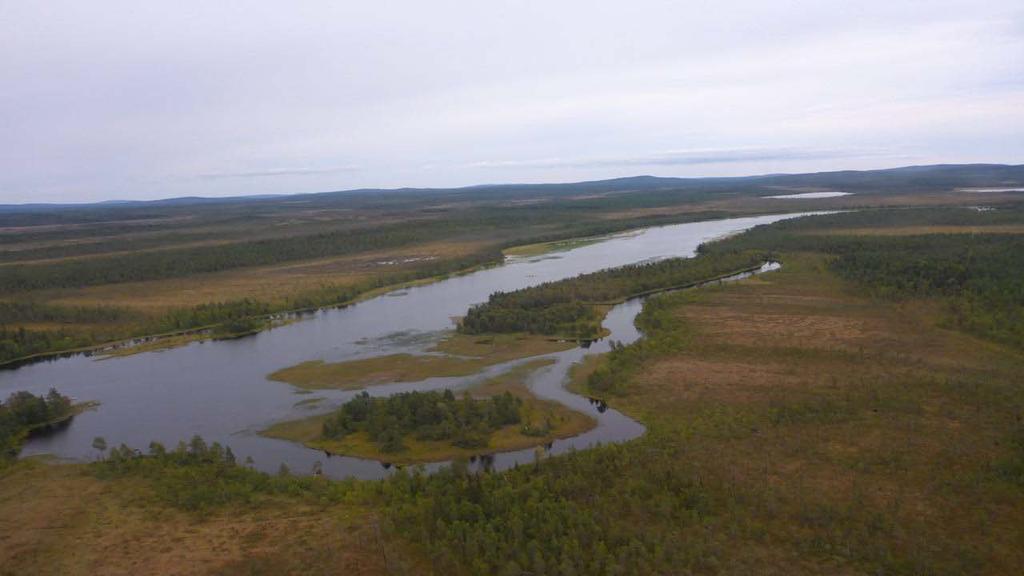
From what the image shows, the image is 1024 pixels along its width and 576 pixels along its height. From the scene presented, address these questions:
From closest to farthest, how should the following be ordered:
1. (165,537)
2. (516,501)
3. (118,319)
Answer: (165,537) < (516,501) < (118,319)

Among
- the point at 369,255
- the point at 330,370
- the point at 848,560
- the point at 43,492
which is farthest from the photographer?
the point at 369,255

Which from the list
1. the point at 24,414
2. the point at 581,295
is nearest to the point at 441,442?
the point at 24,414

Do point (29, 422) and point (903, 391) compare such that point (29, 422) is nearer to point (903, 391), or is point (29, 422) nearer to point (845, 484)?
point (845, 484)

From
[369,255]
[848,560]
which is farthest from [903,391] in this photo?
[369,255]

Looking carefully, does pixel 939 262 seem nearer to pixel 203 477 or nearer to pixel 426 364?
pixel 426 364

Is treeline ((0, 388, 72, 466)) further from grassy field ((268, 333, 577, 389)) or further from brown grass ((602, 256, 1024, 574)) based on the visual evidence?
brown grass ((602, 256, 1024, 574))

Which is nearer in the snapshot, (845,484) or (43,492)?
(845,484)
